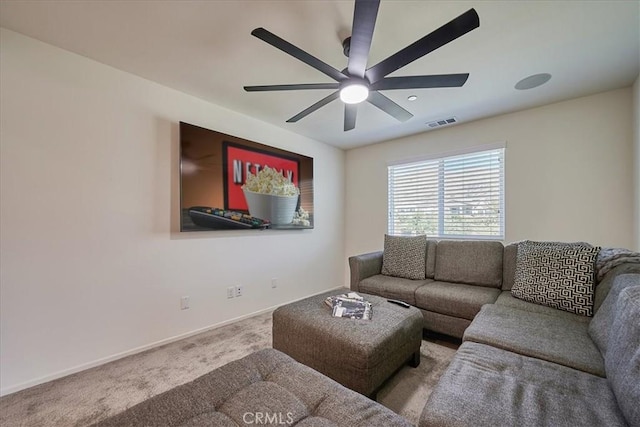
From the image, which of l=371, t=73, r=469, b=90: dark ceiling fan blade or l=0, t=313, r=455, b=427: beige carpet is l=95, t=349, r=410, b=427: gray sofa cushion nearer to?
l=0, t=313, r=455, b=427: beige carpet

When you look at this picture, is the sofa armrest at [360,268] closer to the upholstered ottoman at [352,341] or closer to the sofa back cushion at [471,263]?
the sofa back cushion at [471,263]

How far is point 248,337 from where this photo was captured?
98.2 inches

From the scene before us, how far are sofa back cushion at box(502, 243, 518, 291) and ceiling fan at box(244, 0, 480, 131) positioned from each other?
5.57 ft

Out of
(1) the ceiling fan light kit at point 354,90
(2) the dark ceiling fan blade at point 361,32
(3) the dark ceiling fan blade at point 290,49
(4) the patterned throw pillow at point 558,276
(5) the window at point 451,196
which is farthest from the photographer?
(5) the window at point 451,196

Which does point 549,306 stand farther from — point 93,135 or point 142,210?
point 93,135

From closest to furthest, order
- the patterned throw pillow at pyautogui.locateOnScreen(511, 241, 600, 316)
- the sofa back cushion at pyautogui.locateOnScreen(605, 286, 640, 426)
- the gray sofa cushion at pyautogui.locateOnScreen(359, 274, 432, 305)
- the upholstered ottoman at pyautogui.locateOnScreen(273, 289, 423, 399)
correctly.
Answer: the sofa back cushion at pyautogui.locateOnScreen(605, 286, 640, 426) → the upholstered ottoman at pyautogui.locateOnScreen(273, 289, 423, 399) → the patterned throw pillow at pyautogui.locateOnScreen(511, 241, 600, 316) → the gray sofa cushion at pyautogui.locateOnScreen(359, 274, 432, 305)

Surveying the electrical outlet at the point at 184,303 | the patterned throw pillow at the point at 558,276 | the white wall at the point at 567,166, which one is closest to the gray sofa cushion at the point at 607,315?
the patterned throw pillow at the point at 558,276

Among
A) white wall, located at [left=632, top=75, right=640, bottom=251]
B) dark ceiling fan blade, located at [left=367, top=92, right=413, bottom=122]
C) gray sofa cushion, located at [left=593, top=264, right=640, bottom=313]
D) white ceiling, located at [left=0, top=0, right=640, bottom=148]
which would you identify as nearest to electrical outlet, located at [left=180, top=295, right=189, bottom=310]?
white ceiling, located at [left=0, top=0, right=640, bottom=148]

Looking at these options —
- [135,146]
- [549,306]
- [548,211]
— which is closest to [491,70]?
[548,211]

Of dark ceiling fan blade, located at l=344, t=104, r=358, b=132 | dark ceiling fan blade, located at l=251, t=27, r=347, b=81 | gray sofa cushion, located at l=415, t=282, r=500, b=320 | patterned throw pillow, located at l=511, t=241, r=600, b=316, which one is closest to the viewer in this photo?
dark ceiling fan blade, located at l=251, t=27, r=347, b=81

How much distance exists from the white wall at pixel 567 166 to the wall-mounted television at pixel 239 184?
2097mm

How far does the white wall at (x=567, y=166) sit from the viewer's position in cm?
245

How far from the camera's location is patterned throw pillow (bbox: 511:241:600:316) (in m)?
1.83

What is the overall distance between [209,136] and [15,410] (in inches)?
91.6
